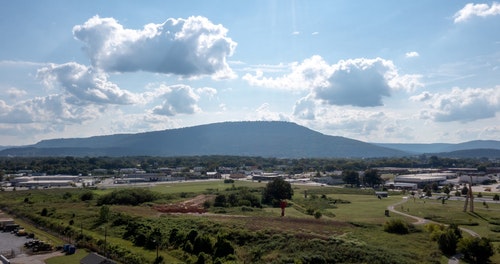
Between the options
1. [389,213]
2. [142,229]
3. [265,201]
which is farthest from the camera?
[265,201]

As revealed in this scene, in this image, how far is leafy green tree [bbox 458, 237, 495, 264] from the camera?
34.2m

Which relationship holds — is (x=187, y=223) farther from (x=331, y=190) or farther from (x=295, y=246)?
(x=331, y=190)

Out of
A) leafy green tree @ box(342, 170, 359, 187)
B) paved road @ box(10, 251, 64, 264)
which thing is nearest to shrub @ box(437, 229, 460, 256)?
paved road @ box(10, 251, 64, 264)

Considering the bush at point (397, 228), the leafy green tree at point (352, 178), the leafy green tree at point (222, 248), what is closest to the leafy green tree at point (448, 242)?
the bush at point (397, 228)

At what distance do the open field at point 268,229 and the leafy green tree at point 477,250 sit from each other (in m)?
1.63

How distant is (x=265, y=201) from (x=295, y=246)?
32779 millimetres

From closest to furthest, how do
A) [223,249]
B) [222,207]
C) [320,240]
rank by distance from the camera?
[223,249], [320,240], [222,207]

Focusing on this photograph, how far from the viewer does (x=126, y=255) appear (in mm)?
35188

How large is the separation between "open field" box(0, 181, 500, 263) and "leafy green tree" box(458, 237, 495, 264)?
1629 mm

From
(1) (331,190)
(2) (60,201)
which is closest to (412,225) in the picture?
(1) (331,190)

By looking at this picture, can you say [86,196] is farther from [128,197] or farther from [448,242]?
[448,242]

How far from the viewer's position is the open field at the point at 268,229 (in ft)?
113

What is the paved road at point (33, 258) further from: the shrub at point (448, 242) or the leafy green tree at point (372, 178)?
the leafy green tree at point (372, 178)

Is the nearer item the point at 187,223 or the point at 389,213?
the point at 187,223
